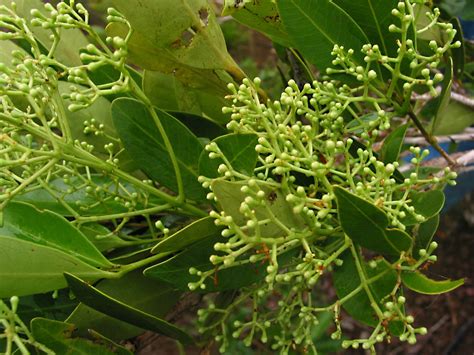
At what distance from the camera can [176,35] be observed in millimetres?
842

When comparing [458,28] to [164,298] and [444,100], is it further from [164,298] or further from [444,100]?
[164,298]

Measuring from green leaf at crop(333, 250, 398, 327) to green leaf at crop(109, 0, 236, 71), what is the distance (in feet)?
1.19

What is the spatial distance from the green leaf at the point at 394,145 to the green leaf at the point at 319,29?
5.3 inches

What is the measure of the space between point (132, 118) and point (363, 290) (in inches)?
17.4

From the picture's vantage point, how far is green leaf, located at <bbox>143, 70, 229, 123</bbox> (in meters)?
0.92

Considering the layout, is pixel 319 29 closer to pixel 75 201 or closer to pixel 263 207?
pixel 263 207

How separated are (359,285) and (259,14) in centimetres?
45

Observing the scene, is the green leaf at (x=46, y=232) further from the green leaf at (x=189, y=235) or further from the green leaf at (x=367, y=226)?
the green leaf at (x=367, y=226)

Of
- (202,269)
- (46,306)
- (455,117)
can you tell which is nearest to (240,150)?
(202,269)

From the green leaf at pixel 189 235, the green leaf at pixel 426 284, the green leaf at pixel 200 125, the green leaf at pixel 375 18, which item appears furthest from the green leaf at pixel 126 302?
the green leaf at pixel 375 18

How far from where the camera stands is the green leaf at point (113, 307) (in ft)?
2.47

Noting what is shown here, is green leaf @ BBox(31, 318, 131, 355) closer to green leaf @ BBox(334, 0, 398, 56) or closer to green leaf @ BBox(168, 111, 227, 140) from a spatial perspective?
green leaf @ BBox(168, 111, 227, 140)

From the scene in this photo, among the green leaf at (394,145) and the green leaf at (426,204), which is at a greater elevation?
the green leaf at (394,145)

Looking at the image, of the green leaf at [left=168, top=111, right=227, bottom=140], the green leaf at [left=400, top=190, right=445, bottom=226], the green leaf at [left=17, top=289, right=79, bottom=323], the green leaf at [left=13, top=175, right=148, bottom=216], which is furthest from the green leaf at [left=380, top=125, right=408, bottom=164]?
the green leaf at [left=17, top=289, right=79, bottom=323]
